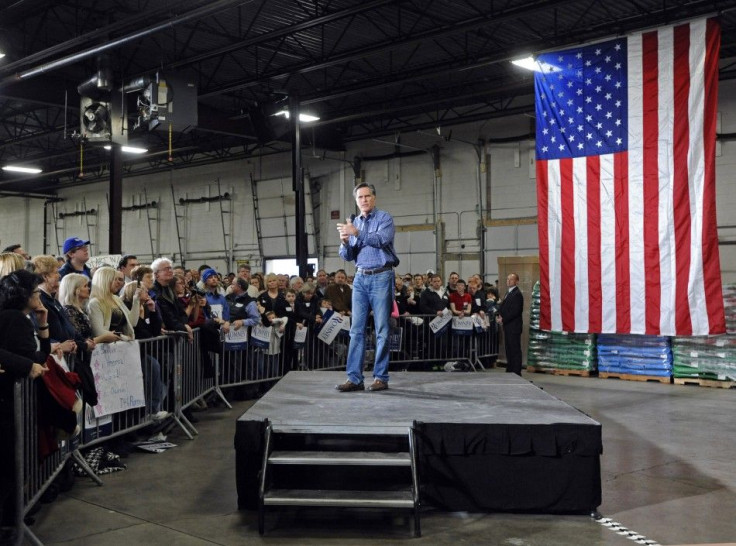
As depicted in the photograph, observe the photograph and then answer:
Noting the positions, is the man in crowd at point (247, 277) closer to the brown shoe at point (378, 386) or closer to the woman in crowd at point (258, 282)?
the woman in crowd at point (258, 282)

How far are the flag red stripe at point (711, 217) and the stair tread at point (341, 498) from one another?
728cm

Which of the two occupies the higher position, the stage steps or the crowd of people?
the crowd of people

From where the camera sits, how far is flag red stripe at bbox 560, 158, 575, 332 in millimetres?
10961

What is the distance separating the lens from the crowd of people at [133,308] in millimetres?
3930

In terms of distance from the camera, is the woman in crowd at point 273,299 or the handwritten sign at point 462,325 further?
the handwritten sign at point 462,325

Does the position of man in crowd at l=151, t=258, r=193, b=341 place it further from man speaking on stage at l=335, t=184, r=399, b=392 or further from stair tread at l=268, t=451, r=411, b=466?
stair tread at l=268, t=451, r=411, b=466

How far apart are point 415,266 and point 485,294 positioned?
8.29 meters

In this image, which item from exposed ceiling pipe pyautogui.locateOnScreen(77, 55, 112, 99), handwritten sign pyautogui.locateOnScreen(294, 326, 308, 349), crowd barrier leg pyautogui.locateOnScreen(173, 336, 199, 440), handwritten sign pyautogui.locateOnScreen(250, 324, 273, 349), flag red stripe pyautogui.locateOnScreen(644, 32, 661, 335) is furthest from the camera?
exposed ceiling pipe pyautogui.locateOnScreen(77, 55, 112, 99)

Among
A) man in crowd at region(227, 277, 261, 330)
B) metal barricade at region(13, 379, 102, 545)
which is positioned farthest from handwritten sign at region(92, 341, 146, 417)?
man in crowd at region(227, 277, 261, 330)

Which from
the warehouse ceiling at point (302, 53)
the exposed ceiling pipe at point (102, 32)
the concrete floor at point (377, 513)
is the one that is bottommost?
the concrete floor at point (377, 513)

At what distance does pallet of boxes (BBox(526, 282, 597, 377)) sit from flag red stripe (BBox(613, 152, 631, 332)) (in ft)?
5.14

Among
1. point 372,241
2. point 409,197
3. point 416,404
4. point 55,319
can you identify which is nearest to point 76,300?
point 55,319

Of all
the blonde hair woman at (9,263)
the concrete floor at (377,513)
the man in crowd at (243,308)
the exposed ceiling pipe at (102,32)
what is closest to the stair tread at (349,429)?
the concrete floor at (377,513)

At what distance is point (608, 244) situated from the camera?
34.9ft
